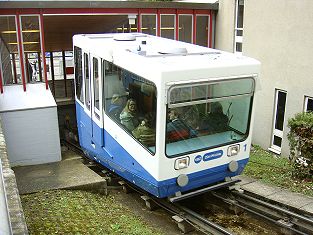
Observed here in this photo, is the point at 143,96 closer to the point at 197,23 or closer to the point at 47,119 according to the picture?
the point at 47,119

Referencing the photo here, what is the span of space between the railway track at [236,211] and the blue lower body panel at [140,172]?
1.94ft

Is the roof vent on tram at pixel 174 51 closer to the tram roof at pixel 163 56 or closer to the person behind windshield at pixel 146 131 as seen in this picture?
the tram roof at pixel 163 56

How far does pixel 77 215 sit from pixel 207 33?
9.93m

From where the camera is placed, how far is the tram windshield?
6.09 metres

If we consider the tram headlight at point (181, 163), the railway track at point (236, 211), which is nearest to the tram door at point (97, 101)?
the railway track at point (236, 211)

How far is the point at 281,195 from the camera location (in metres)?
7.59

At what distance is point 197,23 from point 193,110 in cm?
861

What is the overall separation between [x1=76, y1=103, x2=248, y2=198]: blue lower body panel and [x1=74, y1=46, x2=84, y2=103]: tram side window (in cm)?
120

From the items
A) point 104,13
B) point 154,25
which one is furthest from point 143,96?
point 154,25

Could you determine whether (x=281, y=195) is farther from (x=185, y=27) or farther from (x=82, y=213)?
(x=185, y=27)

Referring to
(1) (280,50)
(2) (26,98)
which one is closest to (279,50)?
(1) (280,50)

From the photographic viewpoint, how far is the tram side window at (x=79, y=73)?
928cm

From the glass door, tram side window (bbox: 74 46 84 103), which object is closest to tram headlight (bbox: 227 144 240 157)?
tram side window (bbox: 74 46 84 103)

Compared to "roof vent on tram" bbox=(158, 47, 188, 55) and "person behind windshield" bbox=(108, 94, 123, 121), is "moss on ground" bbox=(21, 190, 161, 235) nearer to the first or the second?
"person behind windshield" bbox=(108, 94, 123, 121)
